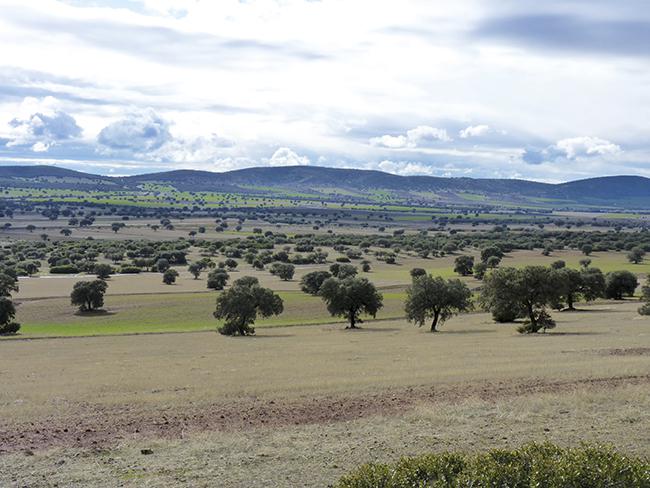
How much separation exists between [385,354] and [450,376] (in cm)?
1413

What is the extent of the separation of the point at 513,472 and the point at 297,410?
37.0 ft

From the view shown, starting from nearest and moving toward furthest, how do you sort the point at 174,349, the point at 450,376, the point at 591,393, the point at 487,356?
the point at 591,393
the point at 450,376
the point at 487,356
the point at 174,349

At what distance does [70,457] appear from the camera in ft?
63.8

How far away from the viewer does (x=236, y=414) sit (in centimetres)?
2438

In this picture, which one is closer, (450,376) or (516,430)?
(516,430)

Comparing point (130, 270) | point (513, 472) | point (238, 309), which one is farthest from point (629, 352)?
point (130, 270)

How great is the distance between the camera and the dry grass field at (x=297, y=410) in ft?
61.4

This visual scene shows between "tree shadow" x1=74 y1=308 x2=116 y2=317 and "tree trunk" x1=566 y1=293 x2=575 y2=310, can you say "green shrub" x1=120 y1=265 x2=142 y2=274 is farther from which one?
"tree trunk" x1=566 y1=293 x2=575 y2=310

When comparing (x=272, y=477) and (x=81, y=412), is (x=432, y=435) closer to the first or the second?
(x=272, y=477)

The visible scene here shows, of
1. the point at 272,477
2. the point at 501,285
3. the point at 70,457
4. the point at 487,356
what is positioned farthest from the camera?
the point at 501,285

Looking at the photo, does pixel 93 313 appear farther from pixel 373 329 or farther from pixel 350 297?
pixel 373 329

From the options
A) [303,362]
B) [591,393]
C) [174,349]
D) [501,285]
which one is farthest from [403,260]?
[591,393]

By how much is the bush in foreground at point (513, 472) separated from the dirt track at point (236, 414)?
27.3 ft

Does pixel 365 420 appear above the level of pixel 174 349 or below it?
above
